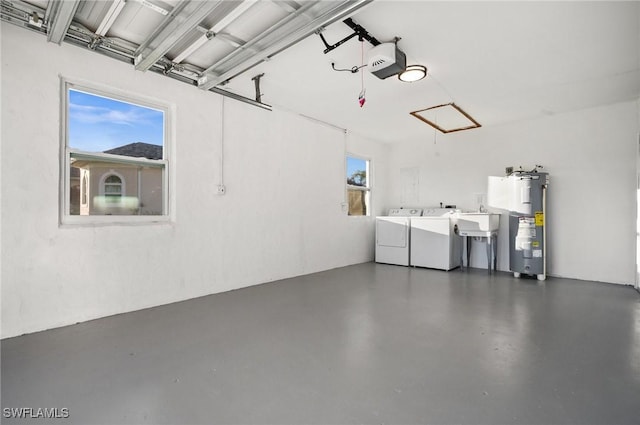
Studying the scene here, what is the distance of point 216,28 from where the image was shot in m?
2.39

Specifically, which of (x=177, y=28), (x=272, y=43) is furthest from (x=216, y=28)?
(x=272, y=43)

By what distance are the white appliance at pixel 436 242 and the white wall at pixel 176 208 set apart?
1.20m

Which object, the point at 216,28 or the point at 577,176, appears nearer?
the point at 216,28

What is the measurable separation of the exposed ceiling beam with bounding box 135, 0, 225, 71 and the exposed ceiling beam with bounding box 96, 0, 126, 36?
288 mm

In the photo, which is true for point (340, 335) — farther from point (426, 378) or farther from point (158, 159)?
point (158, 159)

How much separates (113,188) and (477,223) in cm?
500

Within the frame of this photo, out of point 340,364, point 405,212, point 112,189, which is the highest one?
point 112,189

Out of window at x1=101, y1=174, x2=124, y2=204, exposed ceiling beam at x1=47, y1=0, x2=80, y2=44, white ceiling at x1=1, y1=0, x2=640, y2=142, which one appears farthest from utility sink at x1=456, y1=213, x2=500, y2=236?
exposed ceiling beam at x1=47, y1=0, x2=80, y2=44

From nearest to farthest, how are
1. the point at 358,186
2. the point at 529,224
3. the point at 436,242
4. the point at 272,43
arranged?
the point at 272,43 → the point at 529,224 → the point at 436,242 → the point at 358,186

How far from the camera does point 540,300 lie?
3504mm

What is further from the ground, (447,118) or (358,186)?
(447,118)

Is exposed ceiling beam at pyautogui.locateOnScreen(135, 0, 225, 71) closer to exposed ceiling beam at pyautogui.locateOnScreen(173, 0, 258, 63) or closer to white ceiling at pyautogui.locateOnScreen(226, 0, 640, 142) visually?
exposed ceiling beam at pyautogui.locateOnScreen(173, 0, 258, 63)

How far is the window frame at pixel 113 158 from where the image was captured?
8.79 ft

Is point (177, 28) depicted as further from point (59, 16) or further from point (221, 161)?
point (221, 161)
